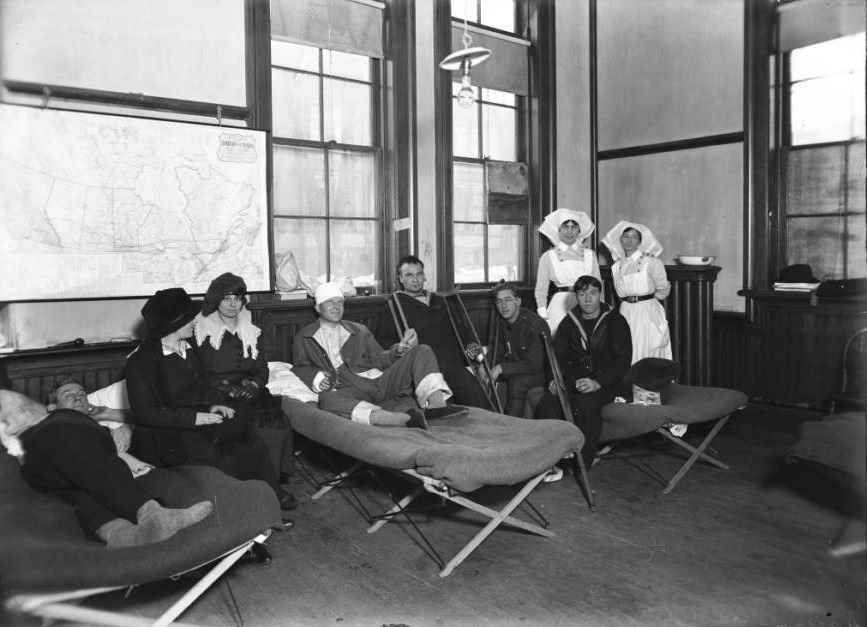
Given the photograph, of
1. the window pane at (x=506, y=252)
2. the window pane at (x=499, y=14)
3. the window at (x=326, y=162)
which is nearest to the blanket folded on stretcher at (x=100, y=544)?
the window at (x=326, y=162)

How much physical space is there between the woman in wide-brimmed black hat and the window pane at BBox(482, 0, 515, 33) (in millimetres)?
3908

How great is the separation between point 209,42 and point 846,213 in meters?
4.59

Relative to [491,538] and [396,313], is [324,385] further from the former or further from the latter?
[491,538]

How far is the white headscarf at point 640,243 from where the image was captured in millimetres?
5781

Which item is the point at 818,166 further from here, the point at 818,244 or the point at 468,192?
the point at 468,192

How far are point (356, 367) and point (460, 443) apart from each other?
130cm

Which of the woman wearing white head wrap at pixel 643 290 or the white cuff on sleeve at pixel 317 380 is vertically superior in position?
the woman wearing white head wrap at pixel 643 290

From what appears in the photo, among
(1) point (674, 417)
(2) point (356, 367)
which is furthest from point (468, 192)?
(1) point (674, 417)

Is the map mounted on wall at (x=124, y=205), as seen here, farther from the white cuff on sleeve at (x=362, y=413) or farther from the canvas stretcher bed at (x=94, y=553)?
the canvas stretcher bed at (x=94, y=553)

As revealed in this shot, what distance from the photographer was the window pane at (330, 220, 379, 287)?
538 centimetres

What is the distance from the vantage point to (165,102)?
4.34 meters

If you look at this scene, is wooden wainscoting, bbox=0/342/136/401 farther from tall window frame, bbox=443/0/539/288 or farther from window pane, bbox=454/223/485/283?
window pane, bbox=454/223/485/283

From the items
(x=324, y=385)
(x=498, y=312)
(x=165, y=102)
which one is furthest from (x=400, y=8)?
(x=324, y=385)

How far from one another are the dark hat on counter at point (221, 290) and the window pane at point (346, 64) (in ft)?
6.54
